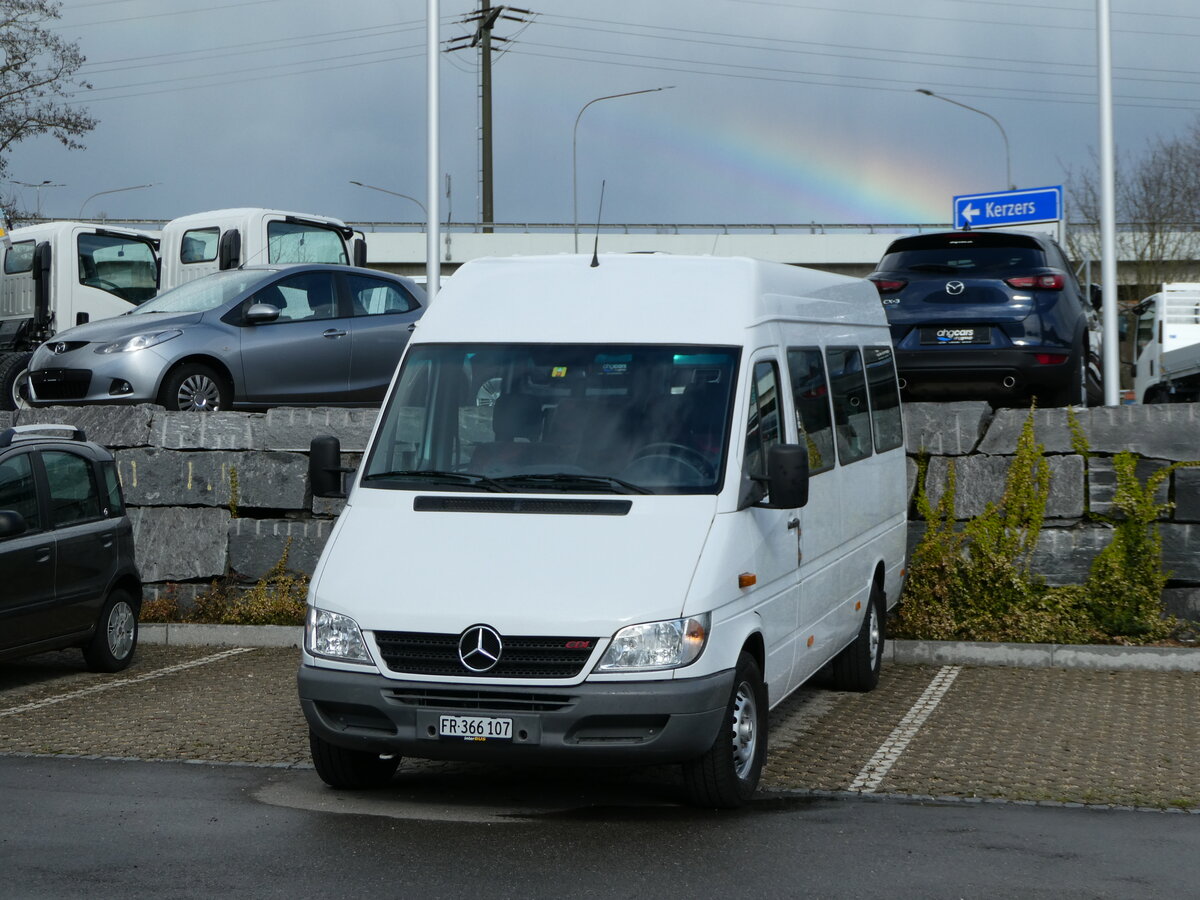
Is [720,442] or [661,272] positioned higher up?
[661,272]

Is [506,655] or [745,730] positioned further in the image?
[745,730]

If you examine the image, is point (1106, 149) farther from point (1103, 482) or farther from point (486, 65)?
point (486, 65)

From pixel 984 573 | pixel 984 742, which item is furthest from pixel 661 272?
pixel 984 573

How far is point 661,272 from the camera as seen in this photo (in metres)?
7.54

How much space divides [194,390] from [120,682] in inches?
158

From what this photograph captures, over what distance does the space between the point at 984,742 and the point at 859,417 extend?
6.76 feet

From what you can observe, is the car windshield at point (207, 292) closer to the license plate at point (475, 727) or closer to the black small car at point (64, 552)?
the black small car at point (64, 552)

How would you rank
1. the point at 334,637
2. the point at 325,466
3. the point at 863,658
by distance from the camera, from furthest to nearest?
1. the point at 863,658
2. the point at 325,466
3. the point at 334,637

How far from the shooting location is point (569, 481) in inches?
268

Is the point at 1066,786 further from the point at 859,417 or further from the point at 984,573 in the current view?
the point at 984,573

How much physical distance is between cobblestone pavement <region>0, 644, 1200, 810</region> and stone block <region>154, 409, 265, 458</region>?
199cm

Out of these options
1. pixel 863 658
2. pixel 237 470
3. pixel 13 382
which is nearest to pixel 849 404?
pixel 863 658

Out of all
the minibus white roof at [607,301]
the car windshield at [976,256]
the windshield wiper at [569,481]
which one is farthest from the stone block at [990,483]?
the windshield wiper at [569,481]

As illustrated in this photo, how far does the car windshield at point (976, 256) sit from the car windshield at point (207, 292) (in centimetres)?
598
